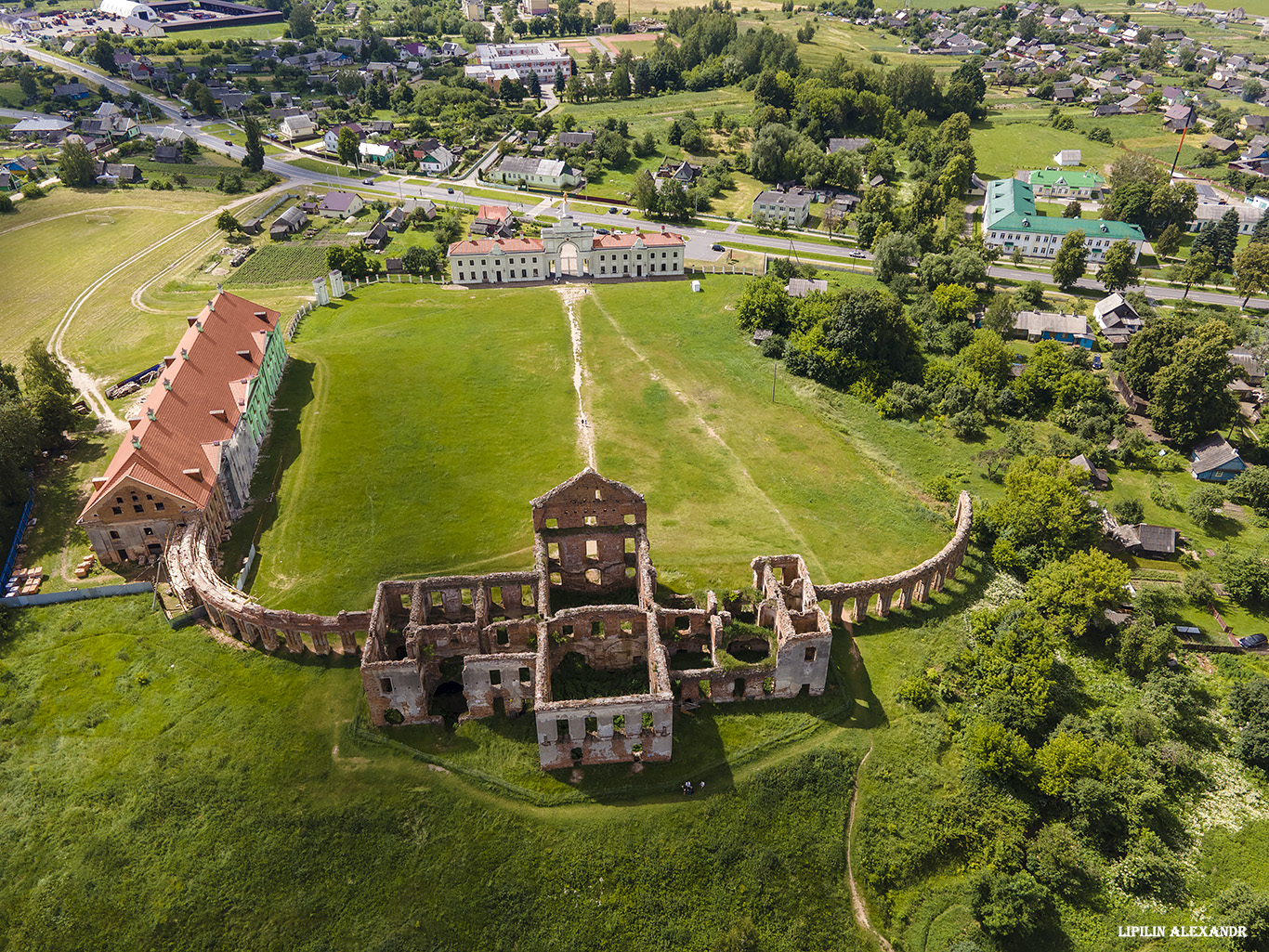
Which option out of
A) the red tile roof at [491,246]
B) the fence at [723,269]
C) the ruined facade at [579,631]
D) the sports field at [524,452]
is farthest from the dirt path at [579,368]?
the fence at [723,269]

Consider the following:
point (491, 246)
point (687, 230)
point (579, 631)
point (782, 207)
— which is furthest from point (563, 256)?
point (579, 631)

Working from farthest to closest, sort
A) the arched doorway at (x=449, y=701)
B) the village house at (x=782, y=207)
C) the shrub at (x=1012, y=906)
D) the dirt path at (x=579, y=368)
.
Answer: the village house at (x=782, y=207), the dirt path at (x=579, y=368), the arched doorway at (x=449, y=701), the shrub at (x=1012, y=906)

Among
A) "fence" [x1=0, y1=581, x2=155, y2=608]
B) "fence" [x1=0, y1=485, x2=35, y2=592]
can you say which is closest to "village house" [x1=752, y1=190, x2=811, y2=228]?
"fence" [x1=0, y1=485, x2=35, y2=592]

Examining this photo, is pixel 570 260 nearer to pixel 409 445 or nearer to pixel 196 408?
pixel 409 445

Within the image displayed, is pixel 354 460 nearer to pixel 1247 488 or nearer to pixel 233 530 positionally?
pixel 233 530

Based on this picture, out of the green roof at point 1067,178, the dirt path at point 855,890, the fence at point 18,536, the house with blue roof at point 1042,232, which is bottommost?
the dirt path at point 855,890

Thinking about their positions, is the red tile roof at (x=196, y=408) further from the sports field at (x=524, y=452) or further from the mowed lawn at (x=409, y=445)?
the sports field at (x=524, y=452)

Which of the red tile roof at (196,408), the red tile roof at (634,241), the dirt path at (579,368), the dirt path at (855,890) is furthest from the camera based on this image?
the red tile roof at (634,241)

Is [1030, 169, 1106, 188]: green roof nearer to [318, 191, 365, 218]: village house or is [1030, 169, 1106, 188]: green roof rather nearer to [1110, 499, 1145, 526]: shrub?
[1110, 499, 1145, 526]: shrub
